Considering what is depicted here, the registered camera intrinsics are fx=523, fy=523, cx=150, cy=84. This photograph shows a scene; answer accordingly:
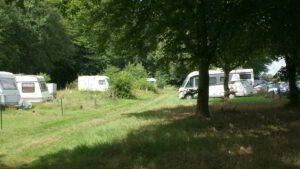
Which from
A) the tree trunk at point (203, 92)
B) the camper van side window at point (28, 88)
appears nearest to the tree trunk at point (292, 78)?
the tree trunk at point (203, 92)

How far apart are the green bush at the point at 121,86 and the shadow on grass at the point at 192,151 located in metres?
26.3

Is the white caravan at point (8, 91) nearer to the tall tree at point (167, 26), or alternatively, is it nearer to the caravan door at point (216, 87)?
the tall tree at point (167, 26)

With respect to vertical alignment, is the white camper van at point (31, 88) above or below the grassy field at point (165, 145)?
above

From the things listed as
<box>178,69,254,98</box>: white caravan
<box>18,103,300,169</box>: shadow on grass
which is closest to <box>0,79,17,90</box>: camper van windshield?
<box>178,69,254,98</box>: white caravan

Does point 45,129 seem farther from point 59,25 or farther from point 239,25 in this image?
point 59,25

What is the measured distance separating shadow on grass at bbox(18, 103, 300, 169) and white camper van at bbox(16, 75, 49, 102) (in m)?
23.1

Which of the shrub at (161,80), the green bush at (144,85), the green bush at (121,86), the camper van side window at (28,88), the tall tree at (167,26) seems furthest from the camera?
the shrub at (161,80)

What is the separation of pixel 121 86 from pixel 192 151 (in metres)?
31.1

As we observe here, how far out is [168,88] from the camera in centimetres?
7856

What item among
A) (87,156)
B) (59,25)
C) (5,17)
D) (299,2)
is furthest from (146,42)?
(59,25)

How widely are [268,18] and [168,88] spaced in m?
63.2

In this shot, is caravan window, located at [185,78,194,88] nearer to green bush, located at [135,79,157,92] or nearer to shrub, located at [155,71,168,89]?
green bush, located at [135,79,157,92]

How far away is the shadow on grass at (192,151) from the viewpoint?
33.1ft

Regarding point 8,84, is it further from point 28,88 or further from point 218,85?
point 218,85
